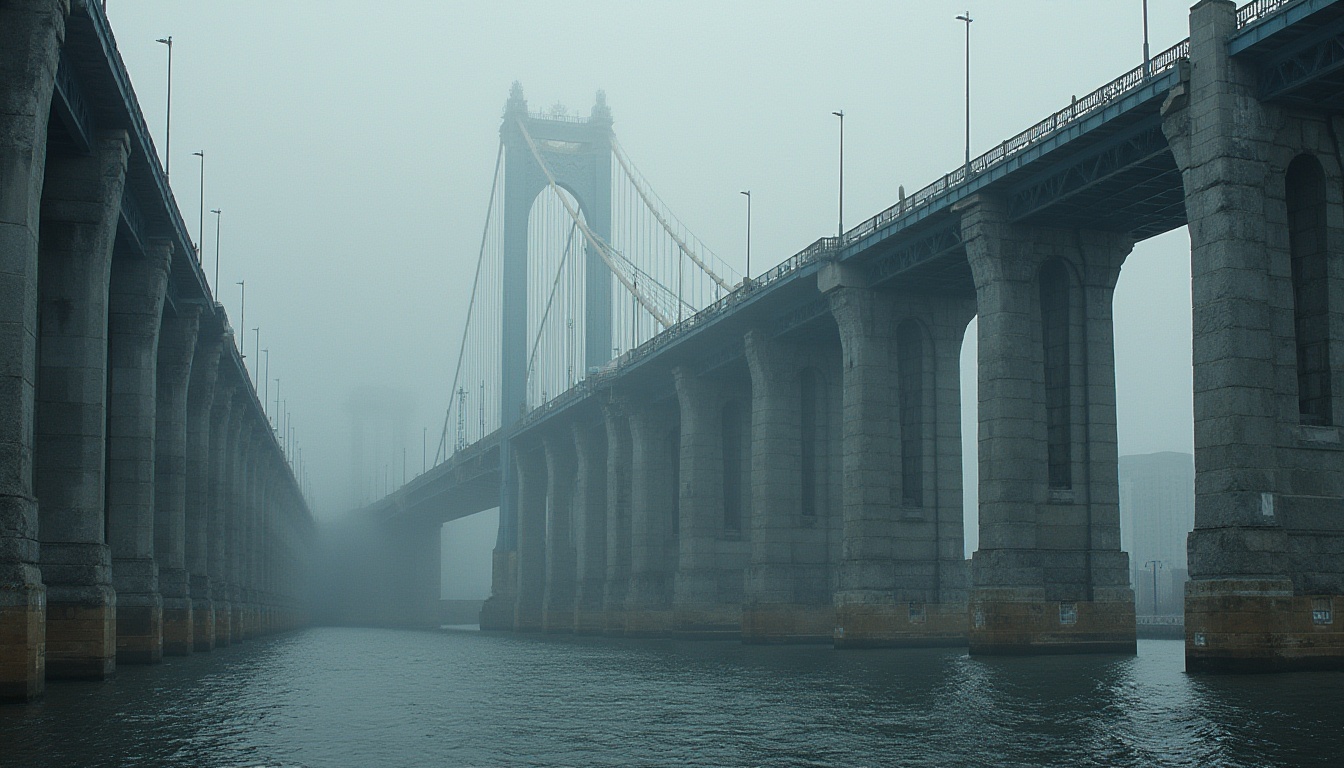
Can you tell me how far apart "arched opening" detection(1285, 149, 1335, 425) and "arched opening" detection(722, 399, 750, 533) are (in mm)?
54643

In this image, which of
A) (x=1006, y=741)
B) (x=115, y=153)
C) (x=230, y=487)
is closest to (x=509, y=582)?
(x=230, y=487)

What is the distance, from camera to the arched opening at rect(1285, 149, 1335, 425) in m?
46.0

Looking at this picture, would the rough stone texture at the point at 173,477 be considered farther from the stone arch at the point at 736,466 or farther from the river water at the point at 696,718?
the stone arch at the point at 736,466

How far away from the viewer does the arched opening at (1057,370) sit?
2468 inches

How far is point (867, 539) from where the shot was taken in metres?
71.0

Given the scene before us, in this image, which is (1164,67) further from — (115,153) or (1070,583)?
(115,153)

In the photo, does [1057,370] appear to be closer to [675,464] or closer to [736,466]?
[736,466]

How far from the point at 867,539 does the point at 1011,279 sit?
1662 cm

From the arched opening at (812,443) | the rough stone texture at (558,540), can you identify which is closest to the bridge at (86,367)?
the arched opening at (812,443)

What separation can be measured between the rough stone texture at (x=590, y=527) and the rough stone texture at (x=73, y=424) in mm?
76299

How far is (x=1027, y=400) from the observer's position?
59.9 metres

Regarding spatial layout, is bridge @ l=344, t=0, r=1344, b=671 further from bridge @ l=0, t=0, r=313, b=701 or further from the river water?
bridge @ l=0, t=0, r=313, b=701

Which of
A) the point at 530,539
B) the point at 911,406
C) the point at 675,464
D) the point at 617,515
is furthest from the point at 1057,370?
the point at 530,539

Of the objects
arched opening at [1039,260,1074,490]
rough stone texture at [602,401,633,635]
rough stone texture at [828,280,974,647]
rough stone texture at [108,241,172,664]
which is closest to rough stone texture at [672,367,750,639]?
rough stone texture at [602,401,633,635]
